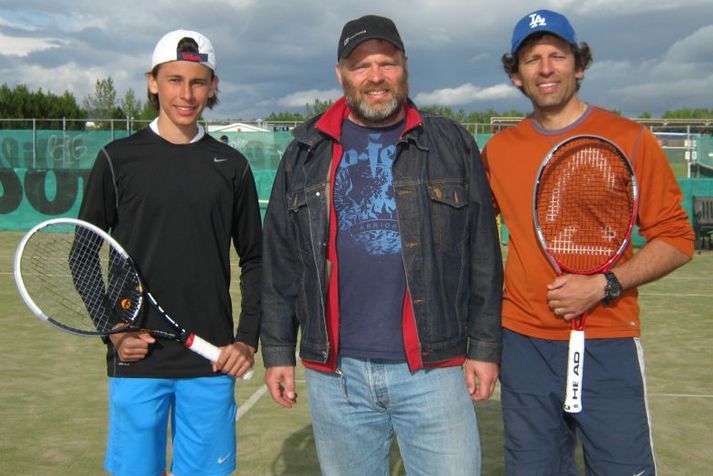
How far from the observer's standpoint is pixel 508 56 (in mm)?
3506

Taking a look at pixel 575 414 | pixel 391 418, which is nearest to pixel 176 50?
pixel 391 418

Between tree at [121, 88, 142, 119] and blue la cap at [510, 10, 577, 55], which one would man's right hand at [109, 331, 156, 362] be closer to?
blue la cap at [510, 10, 577, 55]

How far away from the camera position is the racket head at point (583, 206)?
3.14 metres

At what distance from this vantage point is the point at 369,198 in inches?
118

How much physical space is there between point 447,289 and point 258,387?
3.94m

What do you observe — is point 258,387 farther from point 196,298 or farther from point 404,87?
point 404,87

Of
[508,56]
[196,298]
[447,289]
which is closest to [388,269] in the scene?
[447,289]

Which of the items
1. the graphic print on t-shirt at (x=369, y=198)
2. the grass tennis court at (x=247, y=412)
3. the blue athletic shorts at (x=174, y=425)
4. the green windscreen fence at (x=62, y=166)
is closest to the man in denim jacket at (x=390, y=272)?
the graphic print on t-shirt at (x=369, y=198)

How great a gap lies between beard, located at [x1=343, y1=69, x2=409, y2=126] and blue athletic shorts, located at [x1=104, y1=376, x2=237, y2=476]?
50.8 inches

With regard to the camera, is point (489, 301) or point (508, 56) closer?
point (489, 301)

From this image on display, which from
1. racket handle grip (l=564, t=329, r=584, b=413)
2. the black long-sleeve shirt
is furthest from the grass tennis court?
racket handle grip (l=564, t=329, r=584, b=413)

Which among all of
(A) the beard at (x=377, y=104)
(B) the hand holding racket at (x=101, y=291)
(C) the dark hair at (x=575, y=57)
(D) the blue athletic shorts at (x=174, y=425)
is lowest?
(D) the blue athletic shorts at (x=174, y=425)

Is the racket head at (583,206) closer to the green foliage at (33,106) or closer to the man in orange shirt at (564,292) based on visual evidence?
the man in orange shirt at (564,292)

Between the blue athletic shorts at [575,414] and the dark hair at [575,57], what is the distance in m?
1.09
